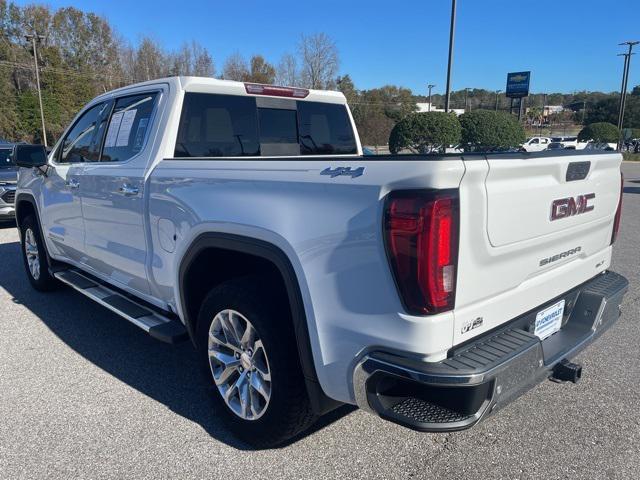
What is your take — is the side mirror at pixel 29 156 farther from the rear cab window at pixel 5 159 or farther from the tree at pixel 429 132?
the tree at pixel 429 132

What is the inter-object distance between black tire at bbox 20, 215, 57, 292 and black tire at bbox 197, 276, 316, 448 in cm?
350

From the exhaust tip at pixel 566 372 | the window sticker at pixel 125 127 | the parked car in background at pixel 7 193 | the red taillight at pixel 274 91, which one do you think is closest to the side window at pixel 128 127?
the window sticker at pixel 125 127

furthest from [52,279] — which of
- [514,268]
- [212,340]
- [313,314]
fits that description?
[514,268]

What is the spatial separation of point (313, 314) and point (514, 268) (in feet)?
2.97

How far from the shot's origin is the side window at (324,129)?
4426 millimetres

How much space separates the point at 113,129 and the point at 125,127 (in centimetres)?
22

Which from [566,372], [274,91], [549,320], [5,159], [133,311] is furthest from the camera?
[5,159]

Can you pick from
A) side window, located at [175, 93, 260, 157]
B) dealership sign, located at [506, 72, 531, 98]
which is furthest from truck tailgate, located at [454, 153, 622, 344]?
dealership sign, located at [506, 72, 531, 98]

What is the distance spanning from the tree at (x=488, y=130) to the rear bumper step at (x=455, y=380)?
16.4 metres

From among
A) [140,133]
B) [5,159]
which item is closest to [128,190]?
[140,133]

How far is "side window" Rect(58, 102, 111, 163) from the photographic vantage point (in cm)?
419

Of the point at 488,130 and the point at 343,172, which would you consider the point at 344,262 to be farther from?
the point at 488,130

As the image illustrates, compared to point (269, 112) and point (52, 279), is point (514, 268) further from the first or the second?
point (52, 279)

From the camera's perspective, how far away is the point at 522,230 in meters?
2.21
